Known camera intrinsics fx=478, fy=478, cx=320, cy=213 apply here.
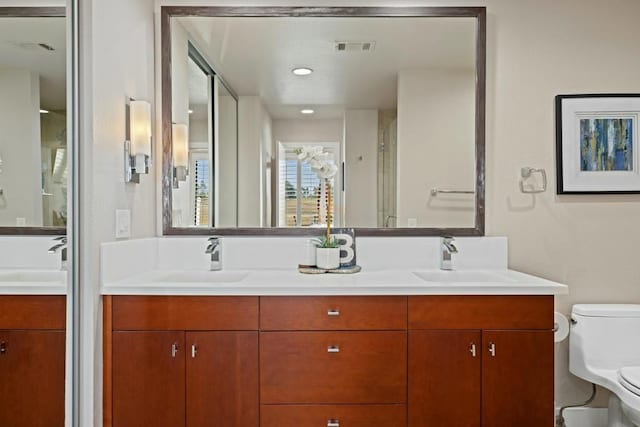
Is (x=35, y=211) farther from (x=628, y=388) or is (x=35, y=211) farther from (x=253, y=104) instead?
(x=628, y=388)

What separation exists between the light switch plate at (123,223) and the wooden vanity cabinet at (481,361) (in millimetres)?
1233

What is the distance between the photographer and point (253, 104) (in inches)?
96.7

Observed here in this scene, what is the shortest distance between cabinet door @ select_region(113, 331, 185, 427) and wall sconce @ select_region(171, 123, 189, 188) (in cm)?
87

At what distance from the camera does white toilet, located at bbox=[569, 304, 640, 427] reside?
7.11 ft

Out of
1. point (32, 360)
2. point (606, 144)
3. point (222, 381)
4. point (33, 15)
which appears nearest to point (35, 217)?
point (32, 360)

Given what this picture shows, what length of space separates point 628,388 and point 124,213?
2.15 meters

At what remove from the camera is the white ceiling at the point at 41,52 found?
4.20 feet

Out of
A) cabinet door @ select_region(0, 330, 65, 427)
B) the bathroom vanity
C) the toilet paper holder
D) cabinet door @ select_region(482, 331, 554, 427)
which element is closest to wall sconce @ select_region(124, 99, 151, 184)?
the bathroom vanity

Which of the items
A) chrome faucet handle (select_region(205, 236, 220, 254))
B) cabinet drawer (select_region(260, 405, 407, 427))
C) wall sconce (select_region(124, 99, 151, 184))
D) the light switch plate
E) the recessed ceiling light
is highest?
the recessed ceiling light

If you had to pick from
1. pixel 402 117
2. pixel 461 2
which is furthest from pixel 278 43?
pixel 461 2

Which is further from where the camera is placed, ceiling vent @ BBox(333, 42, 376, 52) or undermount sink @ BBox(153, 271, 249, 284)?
ceiling vent @ BBox(333, 42, 376, 52)

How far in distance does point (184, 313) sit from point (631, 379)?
1756 millimetres

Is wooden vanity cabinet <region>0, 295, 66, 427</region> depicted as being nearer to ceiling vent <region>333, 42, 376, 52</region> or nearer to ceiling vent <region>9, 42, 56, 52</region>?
ceiling vent <region>9, 42, 56, 52</region>

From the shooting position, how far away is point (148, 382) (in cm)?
185
